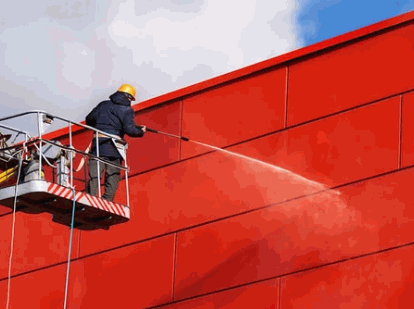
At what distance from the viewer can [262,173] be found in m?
27.7

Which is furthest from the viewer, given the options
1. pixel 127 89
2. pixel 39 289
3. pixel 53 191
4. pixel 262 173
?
pixel 39 289

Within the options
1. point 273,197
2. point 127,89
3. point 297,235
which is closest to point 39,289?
point 127,89

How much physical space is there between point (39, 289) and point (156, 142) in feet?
12.6

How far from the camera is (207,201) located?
92.9 ft

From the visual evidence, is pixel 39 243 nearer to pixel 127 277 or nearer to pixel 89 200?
pixel 127 277

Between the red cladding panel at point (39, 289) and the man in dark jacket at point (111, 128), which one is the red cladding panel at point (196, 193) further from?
the man in dark jacket at point (111, 128)

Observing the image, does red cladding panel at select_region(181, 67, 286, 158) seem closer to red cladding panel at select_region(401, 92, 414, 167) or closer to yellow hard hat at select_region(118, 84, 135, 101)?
yellow hard hat at select_region(118, 84, 135, 101)

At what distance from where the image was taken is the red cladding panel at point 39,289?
30375mm

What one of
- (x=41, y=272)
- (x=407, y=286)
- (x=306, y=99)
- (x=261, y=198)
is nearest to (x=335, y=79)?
(x=306, y=99)

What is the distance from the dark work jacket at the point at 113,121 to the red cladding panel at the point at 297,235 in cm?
250

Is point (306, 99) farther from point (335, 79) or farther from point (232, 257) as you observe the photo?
point (232, 257)

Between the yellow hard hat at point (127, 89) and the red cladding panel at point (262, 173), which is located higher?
the yellow hard hat at point (127, 89)

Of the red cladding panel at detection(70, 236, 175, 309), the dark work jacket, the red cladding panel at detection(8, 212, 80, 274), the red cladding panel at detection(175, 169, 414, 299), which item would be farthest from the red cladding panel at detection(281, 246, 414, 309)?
the red cladding panel at detection(8, 212, 80, 274)

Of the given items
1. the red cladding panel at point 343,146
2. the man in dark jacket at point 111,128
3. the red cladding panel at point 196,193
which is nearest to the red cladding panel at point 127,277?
the red cladding panel at point 196,193
